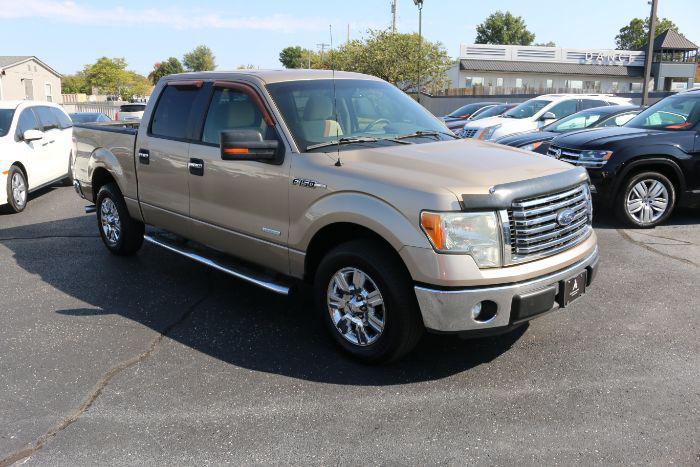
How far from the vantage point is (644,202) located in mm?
8031

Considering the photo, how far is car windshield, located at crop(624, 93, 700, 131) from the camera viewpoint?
26.5 ft

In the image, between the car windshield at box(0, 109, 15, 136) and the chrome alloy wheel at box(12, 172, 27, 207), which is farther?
the car windshield at box(0, 109, 15, 136)

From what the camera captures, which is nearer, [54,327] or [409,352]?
[409,352]

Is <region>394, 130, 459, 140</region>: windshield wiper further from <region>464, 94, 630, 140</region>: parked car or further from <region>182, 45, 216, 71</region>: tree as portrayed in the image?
<region>182, 45, 216, 71</region>: tree

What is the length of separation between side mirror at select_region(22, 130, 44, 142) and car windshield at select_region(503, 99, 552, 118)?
11.3 metres

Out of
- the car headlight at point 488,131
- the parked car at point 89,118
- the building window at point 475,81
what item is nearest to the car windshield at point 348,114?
the car headlight at point 488,131

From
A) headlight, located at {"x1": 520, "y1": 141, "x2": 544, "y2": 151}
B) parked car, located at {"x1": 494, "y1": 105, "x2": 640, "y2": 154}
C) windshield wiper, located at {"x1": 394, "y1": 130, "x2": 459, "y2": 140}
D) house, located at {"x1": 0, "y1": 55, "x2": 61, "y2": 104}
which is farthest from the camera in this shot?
house, located at {"x1": 0, "y1": 55, "x2": 61, "y2": 104}

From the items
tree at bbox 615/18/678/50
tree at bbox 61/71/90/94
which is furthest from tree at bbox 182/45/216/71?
tree at bbox 615/18/678/50

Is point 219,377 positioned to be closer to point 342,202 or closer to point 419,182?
point 342,202

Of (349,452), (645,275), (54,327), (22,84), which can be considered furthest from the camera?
(22,84)

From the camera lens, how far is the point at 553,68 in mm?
54406

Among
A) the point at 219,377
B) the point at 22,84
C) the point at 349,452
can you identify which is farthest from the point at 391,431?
the point at 22,84

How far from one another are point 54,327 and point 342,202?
8.74 ft

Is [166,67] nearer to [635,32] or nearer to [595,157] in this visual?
[635,32]
